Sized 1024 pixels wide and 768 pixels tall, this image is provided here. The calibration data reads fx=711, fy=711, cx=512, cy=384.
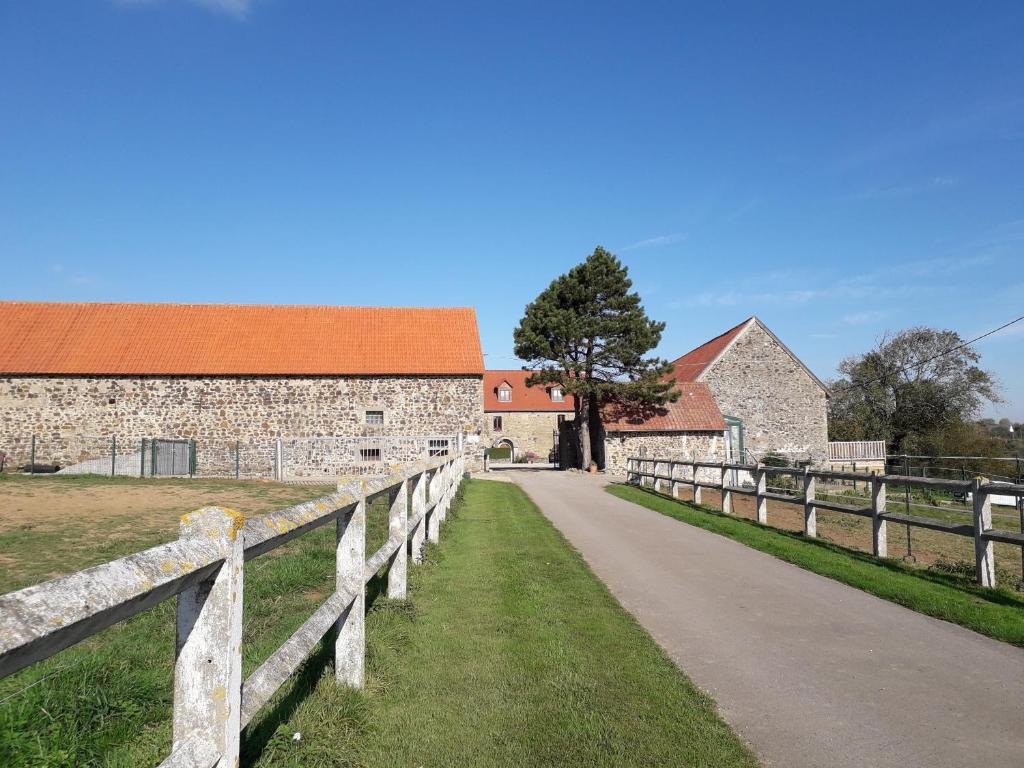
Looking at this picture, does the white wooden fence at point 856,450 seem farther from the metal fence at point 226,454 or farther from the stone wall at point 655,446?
the metal fence at point 226,454

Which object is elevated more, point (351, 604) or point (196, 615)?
point (196, 615)

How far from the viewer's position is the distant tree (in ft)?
174

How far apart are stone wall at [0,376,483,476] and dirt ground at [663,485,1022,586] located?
13.3m

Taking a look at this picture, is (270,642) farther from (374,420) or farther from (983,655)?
(374,420)

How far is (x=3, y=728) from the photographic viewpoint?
11.2ft

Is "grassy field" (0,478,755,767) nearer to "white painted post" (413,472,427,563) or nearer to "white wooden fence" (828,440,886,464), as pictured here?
"white painted post" (413,472,427,563)

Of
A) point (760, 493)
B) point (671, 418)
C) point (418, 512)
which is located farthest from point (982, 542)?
point (671, 418)

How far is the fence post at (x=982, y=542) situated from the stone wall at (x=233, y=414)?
76.6ft

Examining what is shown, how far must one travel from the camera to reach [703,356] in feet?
147

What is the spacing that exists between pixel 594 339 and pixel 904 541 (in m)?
23.5

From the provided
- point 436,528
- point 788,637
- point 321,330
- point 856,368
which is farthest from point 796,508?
point 856,368

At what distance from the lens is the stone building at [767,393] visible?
134 feet

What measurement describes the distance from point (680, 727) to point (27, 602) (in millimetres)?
3456

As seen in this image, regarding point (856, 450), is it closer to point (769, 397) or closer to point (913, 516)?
point (769, 397)
